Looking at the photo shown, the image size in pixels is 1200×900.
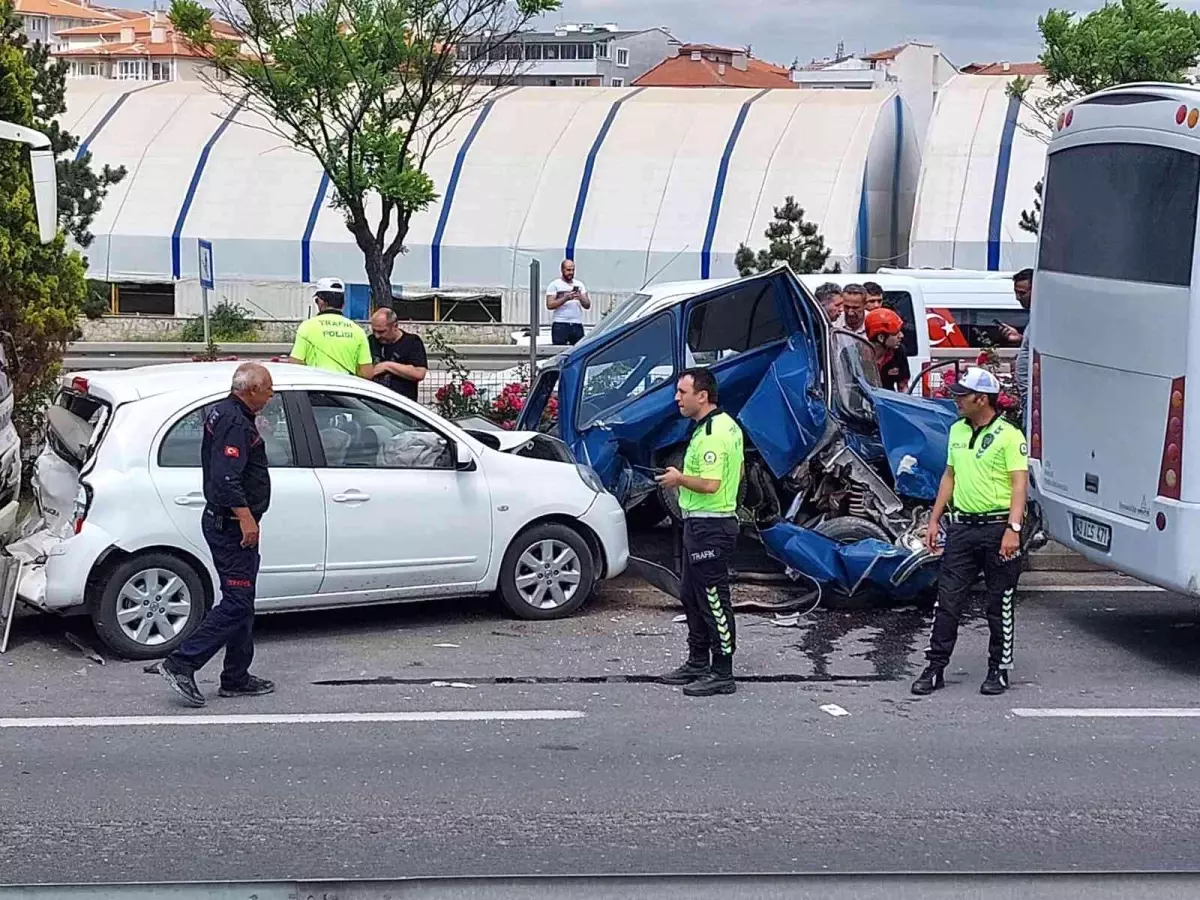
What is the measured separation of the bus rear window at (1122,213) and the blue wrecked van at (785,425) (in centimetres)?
157

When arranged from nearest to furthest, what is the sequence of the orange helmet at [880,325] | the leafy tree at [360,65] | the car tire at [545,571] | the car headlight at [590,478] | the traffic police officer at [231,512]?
the traffic police officer at [231,512]
the car tire at [545,571]
the car headlight at [590,478]
the orange helmet at [880,325]
the leafy tree at [360,65]

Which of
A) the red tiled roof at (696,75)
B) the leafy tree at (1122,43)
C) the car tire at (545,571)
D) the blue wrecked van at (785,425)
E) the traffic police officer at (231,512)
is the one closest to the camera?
the traffic police officer at (231,512)

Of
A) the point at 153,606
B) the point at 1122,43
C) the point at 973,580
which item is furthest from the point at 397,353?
the point at 1122,43

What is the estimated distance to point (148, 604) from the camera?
27.9 feet

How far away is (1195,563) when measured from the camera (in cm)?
824

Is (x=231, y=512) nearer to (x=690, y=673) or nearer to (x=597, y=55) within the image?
(x=690, y=673)

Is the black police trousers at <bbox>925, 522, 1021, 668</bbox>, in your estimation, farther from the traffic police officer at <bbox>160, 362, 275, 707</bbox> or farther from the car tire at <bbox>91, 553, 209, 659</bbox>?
the car tire at <bbox>91, 553, 209, 659</bbox>

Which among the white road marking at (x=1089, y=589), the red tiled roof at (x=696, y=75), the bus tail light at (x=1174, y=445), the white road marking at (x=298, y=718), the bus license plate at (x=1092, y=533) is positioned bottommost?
the white road marking at (x=1089, y=589)

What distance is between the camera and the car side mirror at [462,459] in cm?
939

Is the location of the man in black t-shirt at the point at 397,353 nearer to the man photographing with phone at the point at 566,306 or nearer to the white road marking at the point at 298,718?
the white road marking at the point at 298,718

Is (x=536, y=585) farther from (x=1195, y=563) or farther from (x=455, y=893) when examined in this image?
(x=455, y=893)

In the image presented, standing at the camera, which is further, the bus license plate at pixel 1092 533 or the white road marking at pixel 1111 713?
the bus license plate at pixel 1092 533

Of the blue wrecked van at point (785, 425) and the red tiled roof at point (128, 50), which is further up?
the red tiled roof at point (128, 50)

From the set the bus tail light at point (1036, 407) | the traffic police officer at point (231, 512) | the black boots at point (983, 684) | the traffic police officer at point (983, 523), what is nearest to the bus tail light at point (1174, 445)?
the traffic police officer at point (983, 523)
